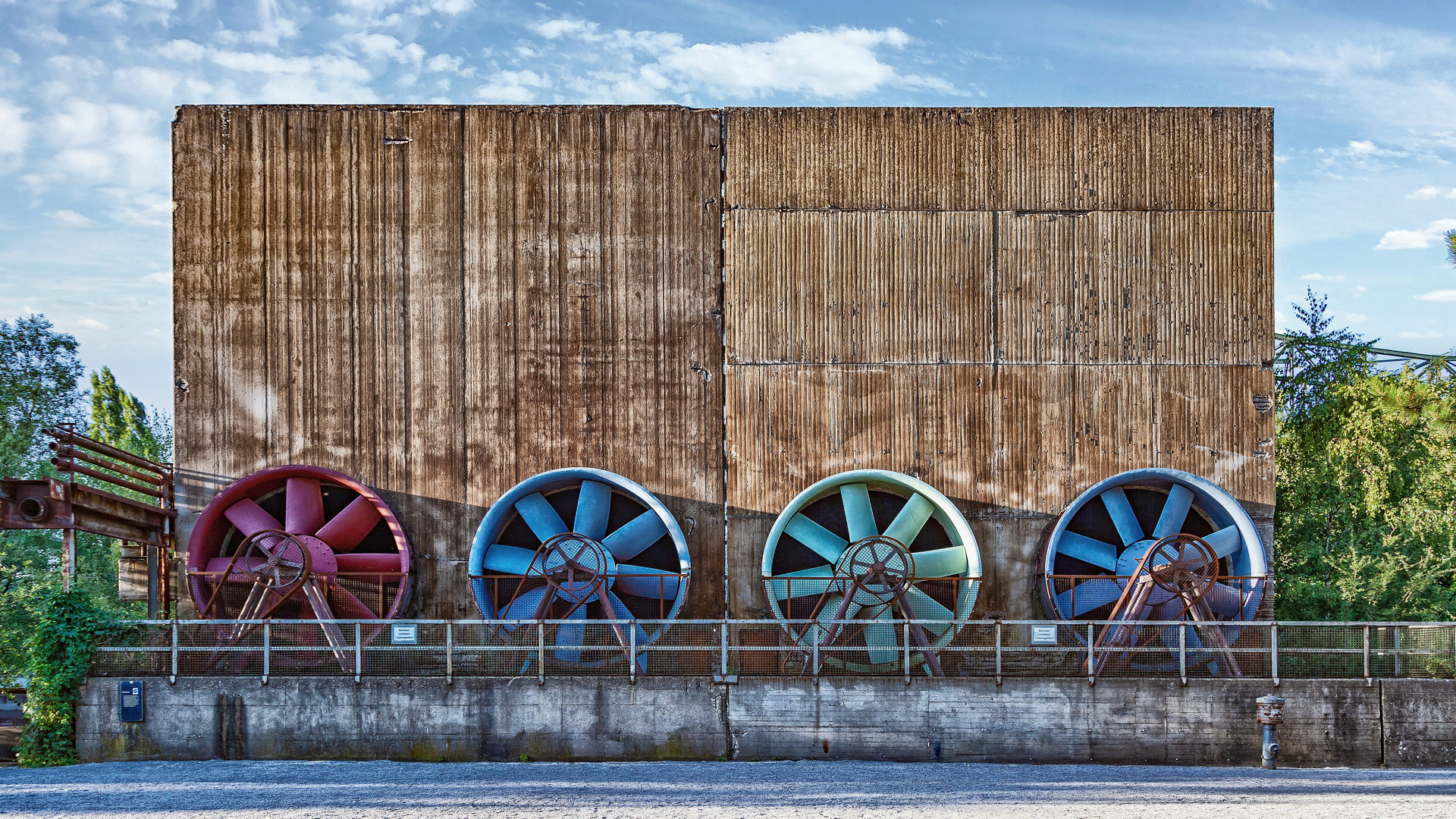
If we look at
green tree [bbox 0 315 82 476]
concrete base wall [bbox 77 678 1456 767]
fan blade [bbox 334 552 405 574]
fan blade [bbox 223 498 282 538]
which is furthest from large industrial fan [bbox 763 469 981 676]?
green tree [bbox 0 315 82 476]

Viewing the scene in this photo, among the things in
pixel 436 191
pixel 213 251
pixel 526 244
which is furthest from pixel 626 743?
pixel 213 251

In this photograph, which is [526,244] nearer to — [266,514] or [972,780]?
[266,514]

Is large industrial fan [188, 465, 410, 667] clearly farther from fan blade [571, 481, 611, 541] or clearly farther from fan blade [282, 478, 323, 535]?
fan blade [571, 481, 611, 541]

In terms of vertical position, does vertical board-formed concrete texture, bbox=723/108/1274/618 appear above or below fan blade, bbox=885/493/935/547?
above

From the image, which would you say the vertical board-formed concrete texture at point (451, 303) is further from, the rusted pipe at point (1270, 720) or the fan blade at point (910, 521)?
the rusted pipe at point (1270, 720)

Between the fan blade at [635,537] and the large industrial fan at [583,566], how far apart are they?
0.01 meters

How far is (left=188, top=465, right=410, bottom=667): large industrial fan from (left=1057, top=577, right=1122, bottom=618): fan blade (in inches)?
362

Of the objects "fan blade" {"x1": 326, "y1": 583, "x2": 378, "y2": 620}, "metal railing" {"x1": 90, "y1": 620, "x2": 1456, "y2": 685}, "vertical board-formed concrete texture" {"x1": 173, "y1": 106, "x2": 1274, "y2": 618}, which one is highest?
"vertical board-formed concrete texture" {"x1": 173, "y1": 106, "x2": 1274, "y2": 618}

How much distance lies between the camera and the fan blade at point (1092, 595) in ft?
48.6

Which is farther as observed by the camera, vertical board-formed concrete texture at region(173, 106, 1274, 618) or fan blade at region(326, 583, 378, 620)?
vertical board-formed concrete texture at region(173, 106, 1274, 618)

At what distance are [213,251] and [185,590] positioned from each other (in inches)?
192

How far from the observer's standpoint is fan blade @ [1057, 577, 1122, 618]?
14828 mm

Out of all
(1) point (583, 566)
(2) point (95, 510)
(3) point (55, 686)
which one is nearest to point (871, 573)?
(1) point (583, 566)

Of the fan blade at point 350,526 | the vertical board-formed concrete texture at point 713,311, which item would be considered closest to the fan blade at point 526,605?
the vertical board-formed concrete texture at point 713,311
